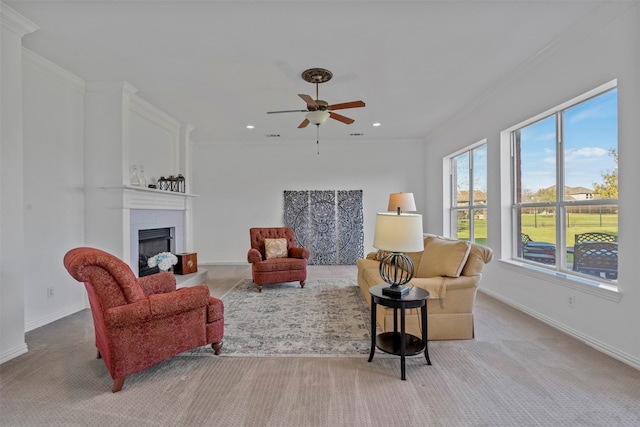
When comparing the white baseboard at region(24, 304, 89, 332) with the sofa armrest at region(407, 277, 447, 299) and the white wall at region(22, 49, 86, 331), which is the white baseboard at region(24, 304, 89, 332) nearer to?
the white wall at region(22, 49, 86, 331)

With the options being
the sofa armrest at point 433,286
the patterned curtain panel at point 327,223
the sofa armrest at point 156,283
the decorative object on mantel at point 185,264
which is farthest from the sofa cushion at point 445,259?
the decorative object on mantel at point 185,264

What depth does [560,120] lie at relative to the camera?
10.1 feet

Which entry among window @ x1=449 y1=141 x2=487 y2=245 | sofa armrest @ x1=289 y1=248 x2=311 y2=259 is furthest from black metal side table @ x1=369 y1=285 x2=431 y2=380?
window @ x1=449 y1=141 x2=487 y2=245

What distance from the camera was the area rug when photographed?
2529mm

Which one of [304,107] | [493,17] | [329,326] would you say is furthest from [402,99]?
[329,326]

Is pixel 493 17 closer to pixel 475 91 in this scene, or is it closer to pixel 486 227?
pixel 475 91

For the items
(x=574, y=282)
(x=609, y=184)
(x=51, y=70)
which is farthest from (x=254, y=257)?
(x=609, y=184)

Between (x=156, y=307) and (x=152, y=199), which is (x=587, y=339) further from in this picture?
(x=152, y=199)

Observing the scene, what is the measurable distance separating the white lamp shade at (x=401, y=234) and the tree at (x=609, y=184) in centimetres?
188

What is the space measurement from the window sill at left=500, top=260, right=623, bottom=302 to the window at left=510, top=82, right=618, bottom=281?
100mm

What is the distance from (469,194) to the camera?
16.8ft

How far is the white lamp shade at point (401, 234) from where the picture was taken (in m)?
2.18

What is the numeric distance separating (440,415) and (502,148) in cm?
348

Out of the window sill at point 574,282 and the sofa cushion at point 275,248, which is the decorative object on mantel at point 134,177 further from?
the window sill at point 574,282
